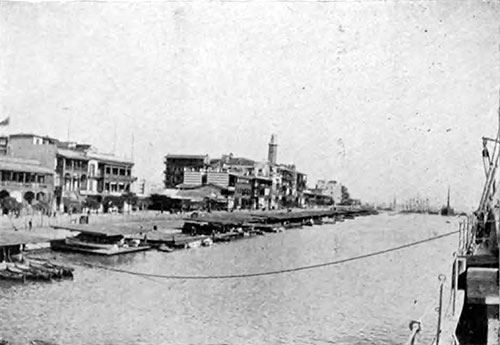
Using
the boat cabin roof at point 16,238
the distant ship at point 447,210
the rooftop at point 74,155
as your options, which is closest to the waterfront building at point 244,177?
the rooftop at point 74,155

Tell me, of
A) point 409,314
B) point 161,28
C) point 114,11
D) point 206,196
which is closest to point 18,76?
point 114,11

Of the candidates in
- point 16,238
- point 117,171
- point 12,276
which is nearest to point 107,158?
point 117,171

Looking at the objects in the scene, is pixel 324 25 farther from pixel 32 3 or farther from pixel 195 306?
pixel 195 306

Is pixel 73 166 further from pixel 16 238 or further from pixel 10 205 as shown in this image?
pixel 16 238

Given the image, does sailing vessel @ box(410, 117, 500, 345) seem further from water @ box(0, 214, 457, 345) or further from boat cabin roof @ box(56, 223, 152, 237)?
boat cabin roof @ box(56, 223, 152, 237)

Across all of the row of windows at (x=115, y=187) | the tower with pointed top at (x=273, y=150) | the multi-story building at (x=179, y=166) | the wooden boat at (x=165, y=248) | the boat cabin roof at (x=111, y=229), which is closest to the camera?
the tower with pointed top at (x=273, y=150)

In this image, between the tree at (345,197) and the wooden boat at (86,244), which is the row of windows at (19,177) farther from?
the tree at (345,197)
